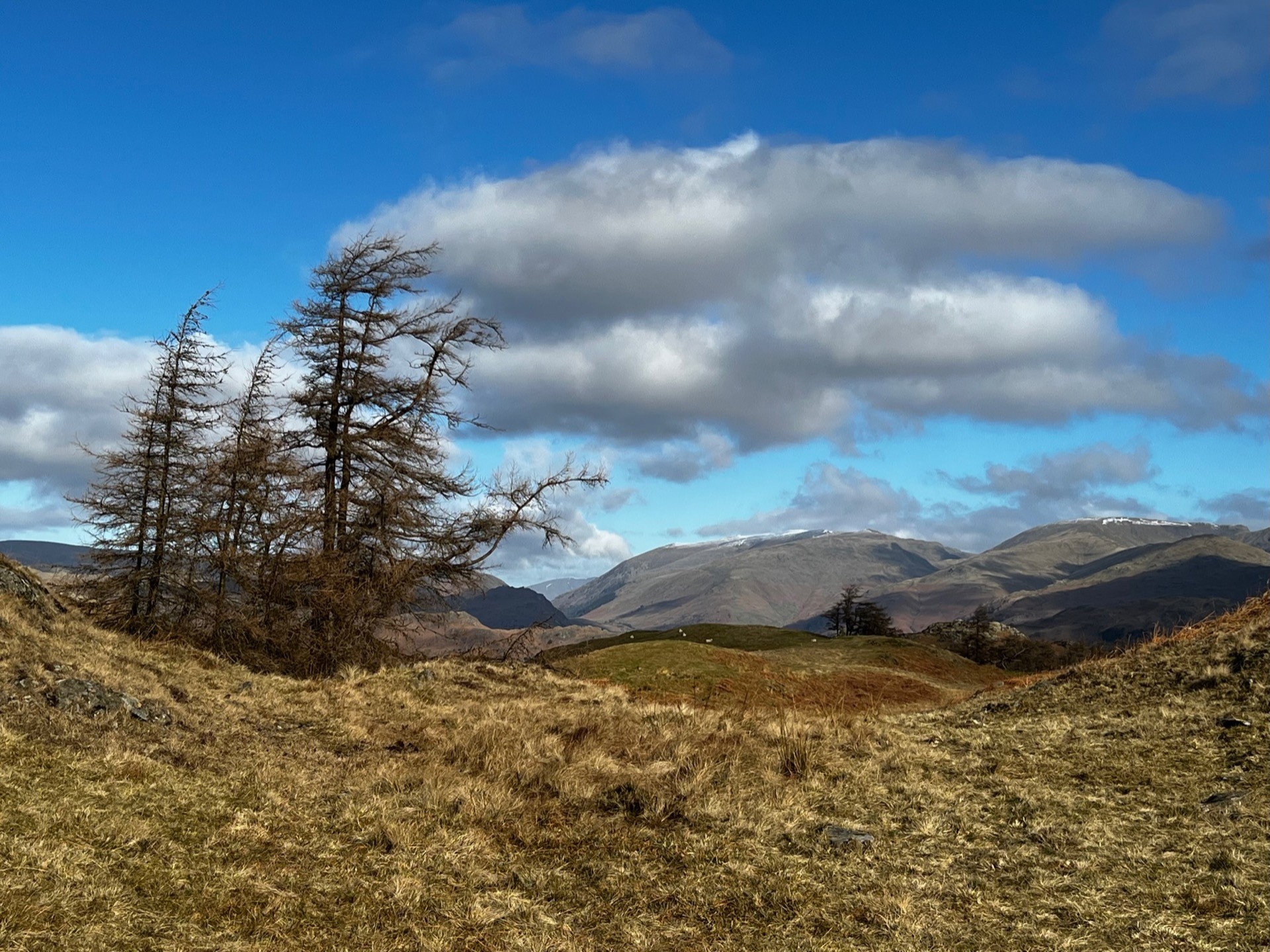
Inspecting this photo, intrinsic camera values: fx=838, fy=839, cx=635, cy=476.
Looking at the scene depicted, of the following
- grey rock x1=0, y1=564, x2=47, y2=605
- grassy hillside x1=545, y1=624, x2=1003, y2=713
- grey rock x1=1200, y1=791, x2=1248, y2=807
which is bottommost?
grassy hillside x1=545, y1=624, x2=1003, y2=713

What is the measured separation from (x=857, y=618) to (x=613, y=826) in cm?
6170

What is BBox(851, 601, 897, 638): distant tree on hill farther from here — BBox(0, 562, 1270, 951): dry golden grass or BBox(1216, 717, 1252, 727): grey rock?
BBox(1216, 717, 1252, 727): grey rock

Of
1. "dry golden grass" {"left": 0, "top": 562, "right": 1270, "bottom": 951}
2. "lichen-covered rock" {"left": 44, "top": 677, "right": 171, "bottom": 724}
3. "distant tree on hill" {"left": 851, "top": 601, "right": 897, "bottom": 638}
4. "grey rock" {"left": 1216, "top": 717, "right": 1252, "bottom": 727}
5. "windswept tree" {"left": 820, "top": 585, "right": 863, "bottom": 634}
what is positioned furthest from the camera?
"windswept tree" {"left": 820, "top": 585, "right": 863, "bottom": 634}

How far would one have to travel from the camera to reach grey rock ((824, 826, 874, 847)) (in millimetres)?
8891

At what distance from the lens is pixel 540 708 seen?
661 inches

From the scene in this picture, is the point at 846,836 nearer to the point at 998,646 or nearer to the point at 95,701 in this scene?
the point at 95,701

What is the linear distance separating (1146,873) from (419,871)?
22.2ft

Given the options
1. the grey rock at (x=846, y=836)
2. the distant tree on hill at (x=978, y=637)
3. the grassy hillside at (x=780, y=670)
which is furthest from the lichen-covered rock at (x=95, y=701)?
the distant tree on hill at (x=978, y=637)

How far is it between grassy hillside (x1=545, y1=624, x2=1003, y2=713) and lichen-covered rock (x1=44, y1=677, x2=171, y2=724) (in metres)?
11.5

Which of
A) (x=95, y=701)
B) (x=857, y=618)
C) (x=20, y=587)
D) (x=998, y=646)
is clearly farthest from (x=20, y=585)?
(x=857, y=618)

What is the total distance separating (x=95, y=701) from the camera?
11.0 m

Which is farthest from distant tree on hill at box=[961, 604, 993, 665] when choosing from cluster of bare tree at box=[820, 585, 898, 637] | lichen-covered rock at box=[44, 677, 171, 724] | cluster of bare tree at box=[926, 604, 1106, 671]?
lichen-covered rock at box=[44, 677, 171, 724]

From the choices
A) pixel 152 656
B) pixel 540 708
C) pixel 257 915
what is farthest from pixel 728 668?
pixel 257 915

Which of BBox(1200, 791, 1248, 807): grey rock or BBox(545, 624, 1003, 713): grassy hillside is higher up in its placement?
BBox(1200, 791, 1248, 807): grey rock
